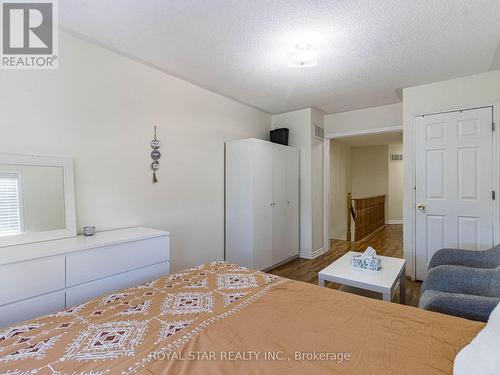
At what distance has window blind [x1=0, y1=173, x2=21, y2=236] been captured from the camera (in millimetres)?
1783

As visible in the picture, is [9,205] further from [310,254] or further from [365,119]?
[365,119]

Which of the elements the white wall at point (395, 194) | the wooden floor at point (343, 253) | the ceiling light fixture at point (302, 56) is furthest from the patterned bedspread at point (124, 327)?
the white wall at point (395, 194)

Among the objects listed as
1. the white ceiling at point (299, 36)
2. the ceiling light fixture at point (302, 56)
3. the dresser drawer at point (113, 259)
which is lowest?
the dresser drawer at point (113, 259)

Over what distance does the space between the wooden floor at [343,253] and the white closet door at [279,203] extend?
25 centimetres

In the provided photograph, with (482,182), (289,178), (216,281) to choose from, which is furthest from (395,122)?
(216,281)

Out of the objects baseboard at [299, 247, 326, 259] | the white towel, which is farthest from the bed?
baseboard at [299, 247, 326, 259]

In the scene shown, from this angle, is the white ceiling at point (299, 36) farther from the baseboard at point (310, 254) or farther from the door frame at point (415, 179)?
the baseboard at point (310, 254)

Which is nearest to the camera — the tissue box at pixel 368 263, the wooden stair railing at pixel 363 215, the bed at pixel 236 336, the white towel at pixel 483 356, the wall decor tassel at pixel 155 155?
the white towel at pixel 483 356

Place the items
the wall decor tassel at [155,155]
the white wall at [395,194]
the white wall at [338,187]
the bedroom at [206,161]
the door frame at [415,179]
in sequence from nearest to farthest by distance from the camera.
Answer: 1. the bedroom at [206,161]
2. the wall decor tassel at [155,155]
3. the door frame at [415,179]
4. the white wall at [338,187]
5. the white wall at [395,194]

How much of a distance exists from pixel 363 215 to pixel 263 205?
3.27 metres

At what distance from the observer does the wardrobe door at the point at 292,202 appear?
4.01m

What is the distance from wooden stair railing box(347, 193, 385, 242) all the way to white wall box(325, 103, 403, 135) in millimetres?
1647

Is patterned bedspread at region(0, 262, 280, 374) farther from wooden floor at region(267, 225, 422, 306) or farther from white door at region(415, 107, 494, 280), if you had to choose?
white door at region(415, 107, 494, 280)

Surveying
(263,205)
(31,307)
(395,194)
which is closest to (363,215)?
(395,194)
